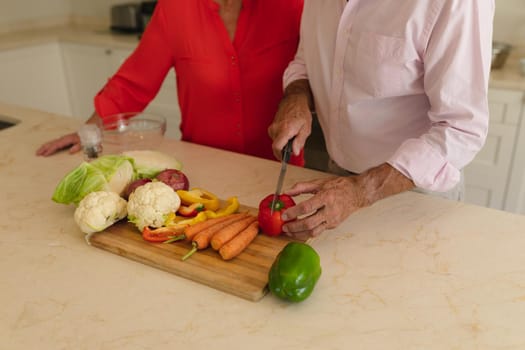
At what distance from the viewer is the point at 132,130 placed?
1624 millimetres

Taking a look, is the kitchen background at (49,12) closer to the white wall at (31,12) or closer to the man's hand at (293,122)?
the white wall at (31,12)

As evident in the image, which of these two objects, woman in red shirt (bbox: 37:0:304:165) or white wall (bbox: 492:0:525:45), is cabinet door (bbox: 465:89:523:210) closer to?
white wall (bbox: 492:0:525:45)

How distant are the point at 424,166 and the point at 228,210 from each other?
44 cm

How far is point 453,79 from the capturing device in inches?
40.7

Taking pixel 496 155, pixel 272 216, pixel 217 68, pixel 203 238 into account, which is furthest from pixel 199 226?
pixel 496 155

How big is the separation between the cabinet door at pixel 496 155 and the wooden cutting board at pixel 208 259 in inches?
65.3

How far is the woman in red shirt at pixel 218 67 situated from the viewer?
1.59 m

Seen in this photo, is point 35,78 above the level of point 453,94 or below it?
below

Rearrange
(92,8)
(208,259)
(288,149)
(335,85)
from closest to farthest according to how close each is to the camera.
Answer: (208,259), (288,149), (335,85), (92,8)

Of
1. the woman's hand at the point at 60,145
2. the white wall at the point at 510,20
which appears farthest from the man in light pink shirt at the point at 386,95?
the white wall at the point at 510,20

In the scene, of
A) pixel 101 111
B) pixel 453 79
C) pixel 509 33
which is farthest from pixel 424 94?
pixel 509 33

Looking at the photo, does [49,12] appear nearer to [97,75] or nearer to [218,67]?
[97,75]

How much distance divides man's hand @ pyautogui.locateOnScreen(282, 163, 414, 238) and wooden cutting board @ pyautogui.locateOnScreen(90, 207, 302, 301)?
7 cm

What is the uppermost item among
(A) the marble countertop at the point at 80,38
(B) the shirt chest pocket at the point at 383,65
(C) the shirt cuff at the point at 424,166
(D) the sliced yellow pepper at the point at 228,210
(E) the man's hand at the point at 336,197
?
(B) the shirt chest pocket at the point at 383,65
